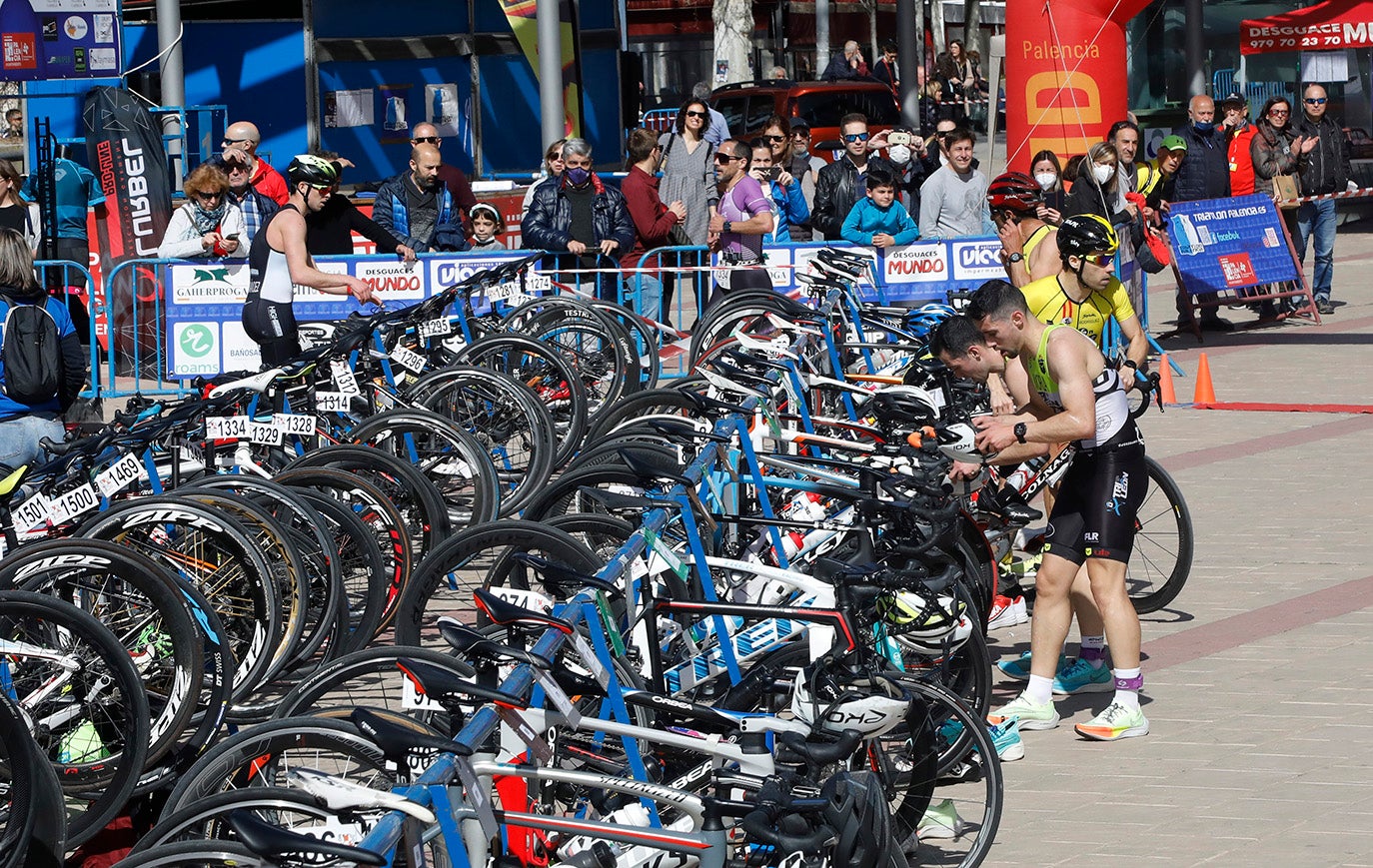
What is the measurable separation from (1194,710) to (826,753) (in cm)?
326

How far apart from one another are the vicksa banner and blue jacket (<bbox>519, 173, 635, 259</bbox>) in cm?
530

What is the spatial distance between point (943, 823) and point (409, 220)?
9.01m

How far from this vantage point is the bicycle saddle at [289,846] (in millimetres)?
3162

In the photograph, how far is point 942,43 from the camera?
2003 inches

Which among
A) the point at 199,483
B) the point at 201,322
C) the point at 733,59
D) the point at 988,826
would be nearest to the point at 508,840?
the point at 988,826

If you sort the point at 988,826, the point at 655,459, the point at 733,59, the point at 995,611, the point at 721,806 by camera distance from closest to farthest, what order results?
the point at 721,806
the point at 988,826
the point at 655,459
the point at 995,611
the point at 733,59

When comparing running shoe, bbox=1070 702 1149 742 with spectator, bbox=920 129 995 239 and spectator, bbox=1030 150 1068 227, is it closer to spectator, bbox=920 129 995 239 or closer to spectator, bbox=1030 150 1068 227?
spectator, bbox=920 129 995 239

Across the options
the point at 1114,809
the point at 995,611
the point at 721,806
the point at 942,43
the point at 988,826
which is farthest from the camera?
the point at 942,43

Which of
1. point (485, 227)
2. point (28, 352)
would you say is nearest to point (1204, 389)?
point (485, 227)

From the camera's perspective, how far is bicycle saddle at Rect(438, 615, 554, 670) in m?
4.09

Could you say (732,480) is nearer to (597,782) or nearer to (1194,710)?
(1194,710)

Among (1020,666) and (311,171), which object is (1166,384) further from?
(311,171)

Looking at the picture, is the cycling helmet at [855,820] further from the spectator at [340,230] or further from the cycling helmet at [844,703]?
the spectator at [340,230]

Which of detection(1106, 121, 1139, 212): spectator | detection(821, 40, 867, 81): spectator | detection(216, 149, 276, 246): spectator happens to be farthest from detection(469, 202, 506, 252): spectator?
detection(821, 40, 867, 81): spectator
